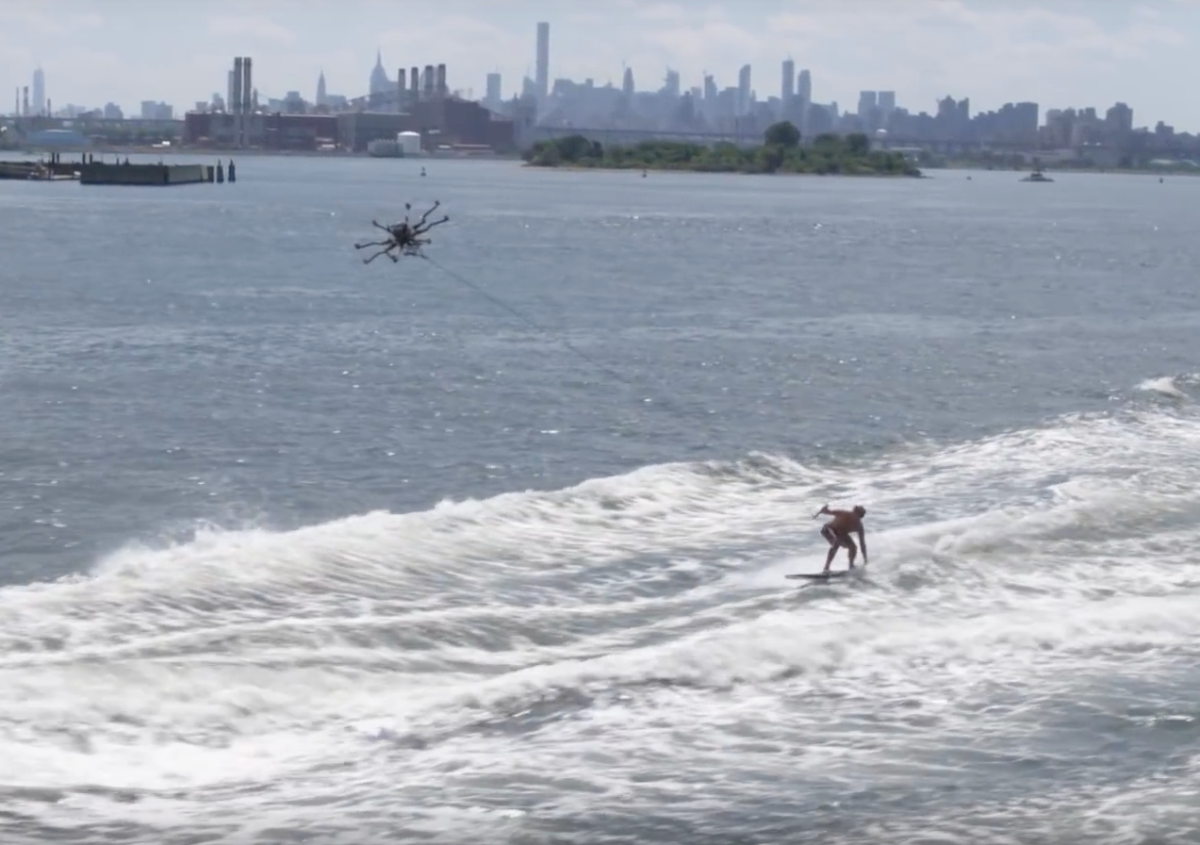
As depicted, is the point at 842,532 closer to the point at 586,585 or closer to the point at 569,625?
the point at 586,585

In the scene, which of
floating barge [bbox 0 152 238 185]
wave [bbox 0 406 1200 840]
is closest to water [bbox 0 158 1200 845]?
wave [bbox 0 406 1200 840]

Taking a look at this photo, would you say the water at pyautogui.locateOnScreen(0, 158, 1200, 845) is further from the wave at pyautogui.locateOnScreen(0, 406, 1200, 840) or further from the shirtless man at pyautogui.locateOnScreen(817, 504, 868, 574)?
the shirtless man at pyautogui.locateOnScreen(817, 504, 868, 574)

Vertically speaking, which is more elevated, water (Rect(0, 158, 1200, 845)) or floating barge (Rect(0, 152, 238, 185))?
floating barge (Rect(0, 152, 238, 185))

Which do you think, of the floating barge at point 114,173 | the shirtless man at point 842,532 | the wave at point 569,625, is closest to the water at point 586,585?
the wave at point 569,625

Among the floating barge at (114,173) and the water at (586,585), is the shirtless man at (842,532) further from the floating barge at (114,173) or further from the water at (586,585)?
the floating barge at (114,173)

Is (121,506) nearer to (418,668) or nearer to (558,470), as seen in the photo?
(558,470)

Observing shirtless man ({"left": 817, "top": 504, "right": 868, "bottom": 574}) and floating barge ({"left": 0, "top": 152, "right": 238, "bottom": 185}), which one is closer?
shirtless man ({"left": 817, "top": 504, "right": 868, "bottom": 574})
